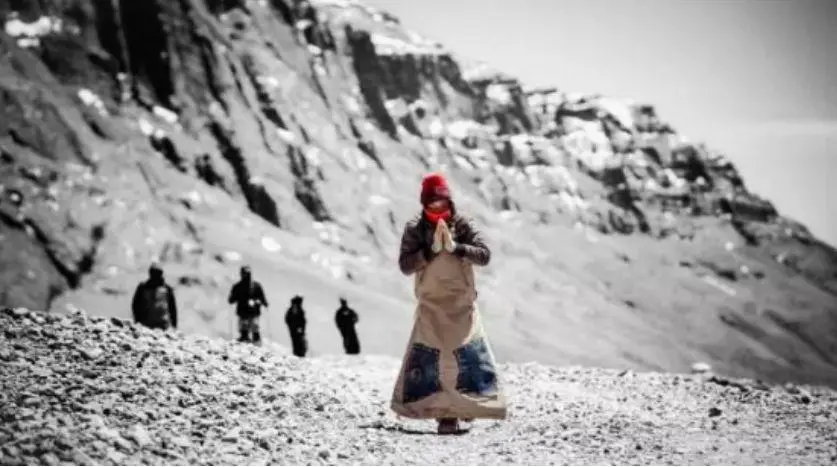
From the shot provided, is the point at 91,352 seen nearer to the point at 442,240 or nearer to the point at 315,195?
the point at 442,240

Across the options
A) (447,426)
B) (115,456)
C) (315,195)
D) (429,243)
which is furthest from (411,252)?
(315,195)

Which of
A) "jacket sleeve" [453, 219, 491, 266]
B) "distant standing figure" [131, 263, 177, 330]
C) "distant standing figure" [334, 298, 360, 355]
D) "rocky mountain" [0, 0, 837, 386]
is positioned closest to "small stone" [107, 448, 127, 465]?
"jacket sleeve" [453, 219, 491, 266]

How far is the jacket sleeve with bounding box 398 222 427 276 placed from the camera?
7.56 m

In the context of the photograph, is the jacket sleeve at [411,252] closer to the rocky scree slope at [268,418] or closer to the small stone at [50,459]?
the rocky scree slope at [268,418]

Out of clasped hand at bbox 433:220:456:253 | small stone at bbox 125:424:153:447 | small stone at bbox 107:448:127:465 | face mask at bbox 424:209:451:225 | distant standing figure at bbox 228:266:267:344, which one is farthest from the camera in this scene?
distant standing figure at bbox 228:266:267:344

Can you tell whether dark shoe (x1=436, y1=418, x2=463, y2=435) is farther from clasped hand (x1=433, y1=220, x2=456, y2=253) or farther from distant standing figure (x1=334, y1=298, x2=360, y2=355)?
distant standing figure (x1=334, y1=298, x2=360, y2=355)

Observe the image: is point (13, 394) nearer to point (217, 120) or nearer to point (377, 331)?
point (377, 331)

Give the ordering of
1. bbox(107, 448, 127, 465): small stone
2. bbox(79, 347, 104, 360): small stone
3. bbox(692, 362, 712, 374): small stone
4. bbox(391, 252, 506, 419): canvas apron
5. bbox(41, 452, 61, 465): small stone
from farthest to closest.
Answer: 1. bbox(692, 362, 712, 374): small stone
2. bbox(79, 347, 104, 360): small stone
3. bbox(391, 252, 506, 419): canvas apron
4. bbox(107, 448, 127, 465): small stone
5. bbox(41, 452, 61, 465): small stone

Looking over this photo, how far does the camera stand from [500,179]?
177 m

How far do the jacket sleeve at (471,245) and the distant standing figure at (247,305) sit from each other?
12483 mm

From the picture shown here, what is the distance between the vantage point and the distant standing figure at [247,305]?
19.4 metres

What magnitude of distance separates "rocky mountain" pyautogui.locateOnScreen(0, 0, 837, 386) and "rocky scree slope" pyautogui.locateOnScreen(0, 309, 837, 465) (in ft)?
186

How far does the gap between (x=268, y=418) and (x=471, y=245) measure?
2686 millimetres

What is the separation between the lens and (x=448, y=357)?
7.59m
